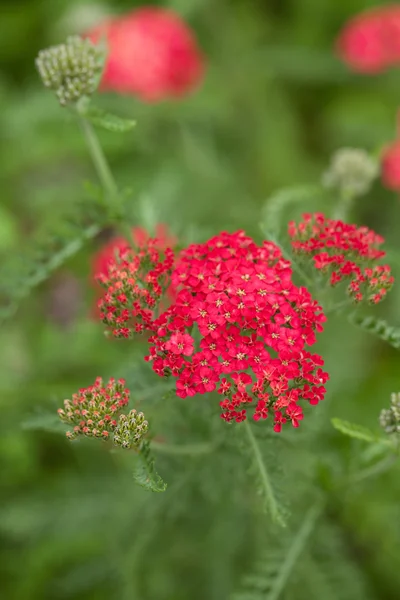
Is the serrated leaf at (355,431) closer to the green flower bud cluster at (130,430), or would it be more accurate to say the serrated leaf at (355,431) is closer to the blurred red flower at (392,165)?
the green flower bud cluster at (130,430)

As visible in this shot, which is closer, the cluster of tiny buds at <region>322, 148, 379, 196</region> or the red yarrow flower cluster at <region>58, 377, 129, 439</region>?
the red yarrow flower cluster at <region>58, 377, 129, 439</region>

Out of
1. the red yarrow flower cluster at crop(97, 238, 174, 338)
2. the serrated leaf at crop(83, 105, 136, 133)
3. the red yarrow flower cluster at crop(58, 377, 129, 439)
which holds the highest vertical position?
the serrated leaf at crop(83, 105, 136, 133)

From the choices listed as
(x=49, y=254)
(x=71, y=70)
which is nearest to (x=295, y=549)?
(x=49, y=254)

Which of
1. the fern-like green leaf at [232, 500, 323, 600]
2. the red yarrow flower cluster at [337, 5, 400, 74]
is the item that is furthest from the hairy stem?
the red yarrow flower cluster at [337, 5, 400, 74]

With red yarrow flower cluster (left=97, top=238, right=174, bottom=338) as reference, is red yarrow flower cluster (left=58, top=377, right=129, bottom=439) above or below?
below

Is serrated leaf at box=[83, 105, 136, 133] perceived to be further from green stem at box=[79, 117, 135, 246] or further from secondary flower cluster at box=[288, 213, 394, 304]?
secondary flower cluster at box=[288, 213, 394, 304]

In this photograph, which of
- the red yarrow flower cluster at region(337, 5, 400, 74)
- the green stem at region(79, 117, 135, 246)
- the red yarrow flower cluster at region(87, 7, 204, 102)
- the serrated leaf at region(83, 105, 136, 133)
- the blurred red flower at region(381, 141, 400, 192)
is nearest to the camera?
the serrated leaf at region(83, 105, 136, 133)

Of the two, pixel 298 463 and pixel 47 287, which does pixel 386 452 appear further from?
pixel 47 287
